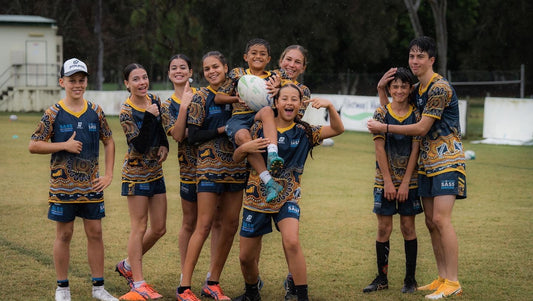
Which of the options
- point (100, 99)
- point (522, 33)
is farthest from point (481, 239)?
point (522, 33)

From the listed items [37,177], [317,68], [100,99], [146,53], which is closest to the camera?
[37,177]

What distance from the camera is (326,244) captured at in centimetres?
894

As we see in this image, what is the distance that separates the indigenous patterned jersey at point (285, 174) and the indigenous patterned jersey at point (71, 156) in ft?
4.46

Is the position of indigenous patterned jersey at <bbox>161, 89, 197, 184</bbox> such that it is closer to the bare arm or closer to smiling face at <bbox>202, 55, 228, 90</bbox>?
smiling face at <bbox>202, 55, 228, 90</bbox>

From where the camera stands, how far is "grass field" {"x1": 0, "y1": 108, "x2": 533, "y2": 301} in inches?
275

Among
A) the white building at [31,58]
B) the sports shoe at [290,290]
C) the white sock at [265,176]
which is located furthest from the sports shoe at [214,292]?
the white building at [31,58]

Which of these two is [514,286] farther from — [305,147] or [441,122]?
[305,147]

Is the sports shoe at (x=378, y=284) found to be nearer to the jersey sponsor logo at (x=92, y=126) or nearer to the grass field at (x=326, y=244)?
the grass field at (x=326, y=244)

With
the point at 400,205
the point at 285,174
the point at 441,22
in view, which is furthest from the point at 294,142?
the point at 441,22

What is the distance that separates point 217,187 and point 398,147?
1.76 m

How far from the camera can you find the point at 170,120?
21.8 ft

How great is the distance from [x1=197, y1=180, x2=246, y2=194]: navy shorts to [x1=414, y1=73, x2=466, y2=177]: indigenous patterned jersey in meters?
1.72

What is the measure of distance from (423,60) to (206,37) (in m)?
36.9

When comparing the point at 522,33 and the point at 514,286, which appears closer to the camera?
the point at 514,286
